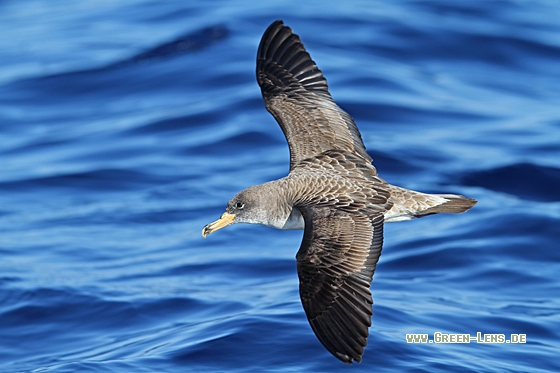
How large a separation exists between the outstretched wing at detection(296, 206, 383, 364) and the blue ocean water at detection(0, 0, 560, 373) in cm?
183

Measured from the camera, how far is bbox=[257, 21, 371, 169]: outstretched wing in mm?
7871

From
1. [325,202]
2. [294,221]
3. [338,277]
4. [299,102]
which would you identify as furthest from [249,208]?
[299,102]

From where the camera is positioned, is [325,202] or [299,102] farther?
[299,102]

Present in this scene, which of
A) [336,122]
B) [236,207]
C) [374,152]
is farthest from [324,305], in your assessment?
[374,152]

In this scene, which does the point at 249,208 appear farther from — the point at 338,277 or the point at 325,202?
the point at 338,277

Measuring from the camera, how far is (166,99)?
1513cm

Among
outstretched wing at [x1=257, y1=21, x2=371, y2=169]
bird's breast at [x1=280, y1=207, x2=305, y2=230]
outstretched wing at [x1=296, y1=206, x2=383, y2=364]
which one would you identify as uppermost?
outstretched wing at [x1=257, y1=21, x2=371, y2=169]

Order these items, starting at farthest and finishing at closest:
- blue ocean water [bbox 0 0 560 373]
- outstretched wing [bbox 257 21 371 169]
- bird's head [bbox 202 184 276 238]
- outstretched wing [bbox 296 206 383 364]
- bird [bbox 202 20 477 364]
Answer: blue ocean water [bbox 0 0 560 373], outstretched wing [bbox 257 21 371 169], bird's head [bbox 202 184 276 238], bird [bbox 202 20 477 364], outstretched wing [bbox 296 206 383 364]

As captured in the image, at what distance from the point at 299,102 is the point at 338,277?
2488 millimetres

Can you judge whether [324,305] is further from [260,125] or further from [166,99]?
[166,99]

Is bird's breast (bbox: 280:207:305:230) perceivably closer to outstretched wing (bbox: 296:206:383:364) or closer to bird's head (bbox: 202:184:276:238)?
bird's head (bbox: 202:184:276:238)

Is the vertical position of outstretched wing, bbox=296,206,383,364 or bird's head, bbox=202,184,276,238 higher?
bird's head, bbox=202,184,276,238

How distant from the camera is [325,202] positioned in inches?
265

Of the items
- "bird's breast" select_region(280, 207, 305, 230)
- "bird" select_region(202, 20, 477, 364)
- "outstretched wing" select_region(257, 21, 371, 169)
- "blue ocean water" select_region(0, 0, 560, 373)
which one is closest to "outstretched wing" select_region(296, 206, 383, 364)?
"bird" select_region(202, 20, 477, 364)
